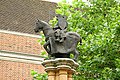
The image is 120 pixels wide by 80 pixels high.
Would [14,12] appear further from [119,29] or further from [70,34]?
[70,34]

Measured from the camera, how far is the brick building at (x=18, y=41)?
91.4 feet

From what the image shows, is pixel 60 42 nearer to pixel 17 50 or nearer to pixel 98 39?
pixel 98 39

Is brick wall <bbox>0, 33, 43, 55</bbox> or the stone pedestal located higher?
brick wall <bbox>0, 33, 43, 55</bbox>

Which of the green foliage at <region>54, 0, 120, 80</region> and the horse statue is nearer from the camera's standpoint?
the horse statue

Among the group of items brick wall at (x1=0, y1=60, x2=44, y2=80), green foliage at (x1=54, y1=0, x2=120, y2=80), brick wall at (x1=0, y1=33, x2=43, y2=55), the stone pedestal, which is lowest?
the stone pedestal

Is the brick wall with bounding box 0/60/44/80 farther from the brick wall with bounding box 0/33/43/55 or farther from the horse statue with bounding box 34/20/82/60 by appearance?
the horse statue with bounding box 34/20/82/60

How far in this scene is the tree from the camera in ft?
59.6

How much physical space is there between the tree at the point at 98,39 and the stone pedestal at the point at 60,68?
4592mm

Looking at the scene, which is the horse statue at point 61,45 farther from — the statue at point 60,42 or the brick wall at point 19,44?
the brick wall at point 19,44

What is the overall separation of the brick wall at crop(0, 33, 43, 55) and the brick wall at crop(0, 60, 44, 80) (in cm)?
90

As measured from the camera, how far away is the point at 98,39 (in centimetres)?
1827

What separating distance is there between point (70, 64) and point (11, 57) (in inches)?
590

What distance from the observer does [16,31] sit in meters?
29.0

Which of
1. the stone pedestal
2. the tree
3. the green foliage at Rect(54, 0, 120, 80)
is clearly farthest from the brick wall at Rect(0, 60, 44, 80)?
the stone pedestal
